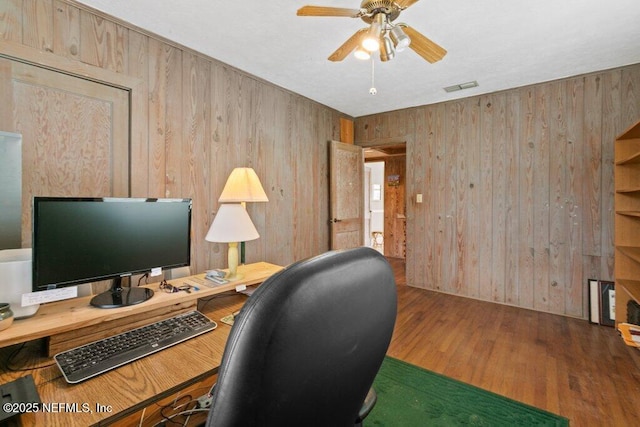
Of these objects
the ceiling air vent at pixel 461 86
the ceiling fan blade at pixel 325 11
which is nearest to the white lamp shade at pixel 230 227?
the ceiling fan blade at pixel 325 11

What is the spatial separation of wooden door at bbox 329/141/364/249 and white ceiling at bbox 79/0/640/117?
0.98 meters

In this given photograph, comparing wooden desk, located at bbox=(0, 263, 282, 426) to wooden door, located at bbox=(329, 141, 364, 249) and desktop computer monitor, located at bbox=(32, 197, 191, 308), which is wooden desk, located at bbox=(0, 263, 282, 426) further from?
wooden door, located at bbox=(329, 141, 364, 249)

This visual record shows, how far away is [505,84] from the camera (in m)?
3.21

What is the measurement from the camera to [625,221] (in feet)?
8.47

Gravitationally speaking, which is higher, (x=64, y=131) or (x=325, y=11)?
(x=325, y=11)

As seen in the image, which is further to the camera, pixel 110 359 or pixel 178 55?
pixel 178 55

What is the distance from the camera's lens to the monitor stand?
4.22 feet

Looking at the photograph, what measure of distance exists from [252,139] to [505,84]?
281 cm

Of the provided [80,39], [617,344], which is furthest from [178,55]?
[617,344]

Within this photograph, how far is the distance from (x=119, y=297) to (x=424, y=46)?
2205mm

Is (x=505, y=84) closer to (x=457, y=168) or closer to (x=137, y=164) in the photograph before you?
(x=457, y=168)

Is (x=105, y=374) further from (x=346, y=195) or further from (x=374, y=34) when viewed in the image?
(x=346, y=195)

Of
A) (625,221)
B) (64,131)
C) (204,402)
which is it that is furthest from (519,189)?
(64,131)

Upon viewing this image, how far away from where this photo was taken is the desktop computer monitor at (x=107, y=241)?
1.13m
